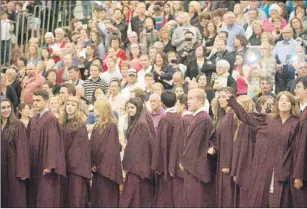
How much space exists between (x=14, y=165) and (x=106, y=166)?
3.88 ft

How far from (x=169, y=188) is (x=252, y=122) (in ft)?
5.03

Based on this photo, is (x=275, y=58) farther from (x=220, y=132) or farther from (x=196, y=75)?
(x=220, y=132)

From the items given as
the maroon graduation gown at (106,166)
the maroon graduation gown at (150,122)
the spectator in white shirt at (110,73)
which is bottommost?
the maroon graduation gown at (106,166)

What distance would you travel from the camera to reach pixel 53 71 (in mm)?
18484

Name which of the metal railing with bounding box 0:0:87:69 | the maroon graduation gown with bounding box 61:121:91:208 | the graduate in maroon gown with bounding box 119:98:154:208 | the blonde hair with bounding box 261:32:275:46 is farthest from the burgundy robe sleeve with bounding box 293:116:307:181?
the metal railing with bounding box 0:0:87:69

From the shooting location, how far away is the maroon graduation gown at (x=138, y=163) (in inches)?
611

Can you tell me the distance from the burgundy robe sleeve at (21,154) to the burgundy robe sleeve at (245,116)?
2666 mm

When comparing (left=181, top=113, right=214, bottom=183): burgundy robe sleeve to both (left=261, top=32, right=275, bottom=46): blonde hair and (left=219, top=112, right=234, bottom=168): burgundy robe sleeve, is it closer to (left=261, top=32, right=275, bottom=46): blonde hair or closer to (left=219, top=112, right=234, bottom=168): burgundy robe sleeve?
(left=219, top=112, right=234, bottom=168): burgundy robe sleeve

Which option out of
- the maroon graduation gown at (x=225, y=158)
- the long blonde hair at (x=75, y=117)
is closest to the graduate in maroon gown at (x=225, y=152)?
the maroon graduation gown at (x=225, y=158)

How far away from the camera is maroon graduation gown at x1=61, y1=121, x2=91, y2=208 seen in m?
15.4

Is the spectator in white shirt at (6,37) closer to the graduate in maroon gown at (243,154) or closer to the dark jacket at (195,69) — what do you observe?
the dark jacket at (195,69)

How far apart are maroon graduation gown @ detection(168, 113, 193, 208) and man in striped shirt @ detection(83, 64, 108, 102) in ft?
8.93

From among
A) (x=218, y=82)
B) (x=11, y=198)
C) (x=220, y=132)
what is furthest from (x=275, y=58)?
(x=11, y=198)

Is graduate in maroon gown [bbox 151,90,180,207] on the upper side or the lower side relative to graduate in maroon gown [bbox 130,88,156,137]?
lower
